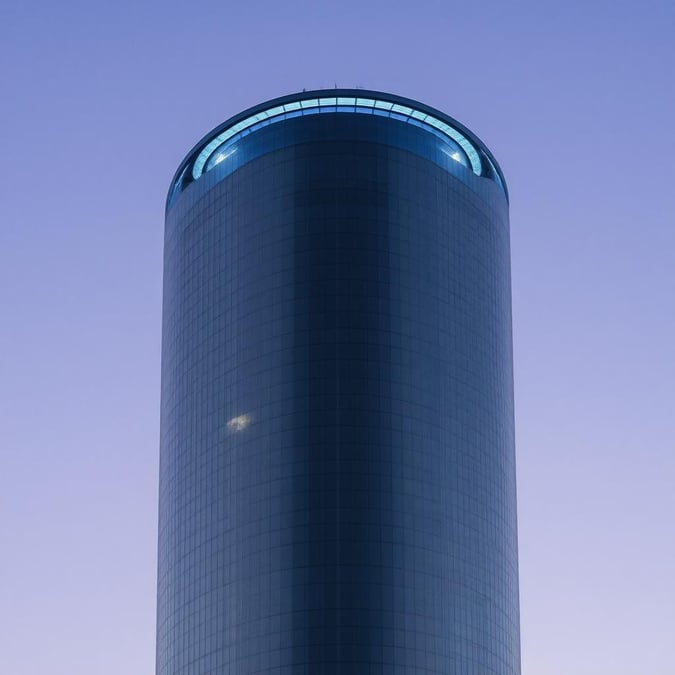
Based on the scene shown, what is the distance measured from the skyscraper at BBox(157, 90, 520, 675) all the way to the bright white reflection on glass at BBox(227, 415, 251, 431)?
0.18m

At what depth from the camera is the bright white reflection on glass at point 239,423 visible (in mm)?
178000

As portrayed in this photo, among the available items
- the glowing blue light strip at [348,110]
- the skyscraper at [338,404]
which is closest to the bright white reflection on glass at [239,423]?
the skyscraper at [338,404]

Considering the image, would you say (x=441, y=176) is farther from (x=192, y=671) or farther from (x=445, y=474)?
(x=192, y=671)

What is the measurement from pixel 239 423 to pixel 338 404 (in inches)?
503

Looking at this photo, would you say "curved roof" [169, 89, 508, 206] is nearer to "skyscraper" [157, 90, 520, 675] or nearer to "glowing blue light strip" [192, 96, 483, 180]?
"glowing blue light strip" [192, 96, 483, 180]

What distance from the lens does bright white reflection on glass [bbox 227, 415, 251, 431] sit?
17800 centimetres

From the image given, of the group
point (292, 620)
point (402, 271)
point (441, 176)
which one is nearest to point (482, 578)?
point (292, 620)

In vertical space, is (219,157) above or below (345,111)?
below

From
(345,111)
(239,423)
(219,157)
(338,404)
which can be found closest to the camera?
(338,404)

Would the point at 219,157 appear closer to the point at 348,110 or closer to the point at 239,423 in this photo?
the point at 348,110

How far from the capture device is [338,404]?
174 meters

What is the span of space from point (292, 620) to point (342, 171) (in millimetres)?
55229

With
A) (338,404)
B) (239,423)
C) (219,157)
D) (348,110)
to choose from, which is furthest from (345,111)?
(239,423)

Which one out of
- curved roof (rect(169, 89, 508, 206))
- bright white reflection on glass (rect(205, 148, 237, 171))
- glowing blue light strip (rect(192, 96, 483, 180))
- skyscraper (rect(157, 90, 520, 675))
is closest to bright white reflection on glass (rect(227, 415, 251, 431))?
skyscraper (rect(157, 90, 520, 675))
